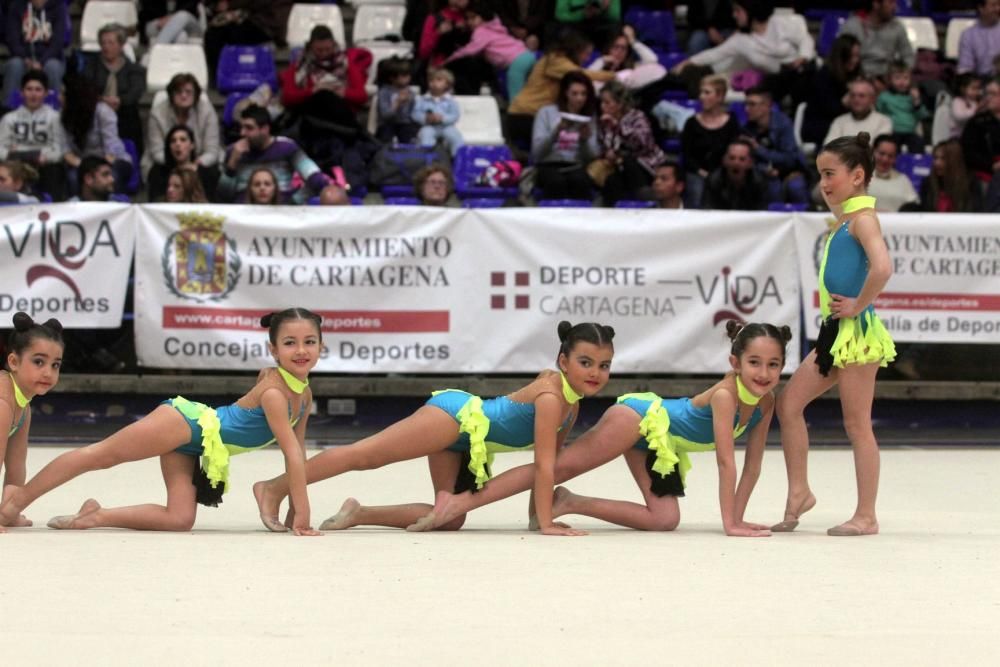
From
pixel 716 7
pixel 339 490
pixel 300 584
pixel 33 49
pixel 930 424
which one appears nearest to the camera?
pixel 300 584

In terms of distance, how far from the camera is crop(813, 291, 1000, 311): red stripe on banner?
831 cm

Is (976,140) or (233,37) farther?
(233,37)

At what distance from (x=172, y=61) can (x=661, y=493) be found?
7210mm

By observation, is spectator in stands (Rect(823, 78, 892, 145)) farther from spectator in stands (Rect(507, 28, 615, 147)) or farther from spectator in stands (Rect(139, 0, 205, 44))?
spectator in stands (Rect(139, 0, 205, 44))

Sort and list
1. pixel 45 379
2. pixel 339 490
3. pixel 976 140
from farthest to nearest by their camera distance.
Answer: pixel 976 140 → pixel 339 490 → pixel 45 379

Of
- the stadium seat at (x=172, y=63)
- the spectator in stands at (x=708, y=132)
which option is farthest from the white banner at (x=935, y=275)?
the stadium seat at (x=172, y=63)

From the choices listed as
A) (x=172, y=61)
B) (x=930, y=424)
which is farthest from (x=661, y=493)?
(x=172, y=61)

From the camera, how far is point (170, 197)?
351 inches

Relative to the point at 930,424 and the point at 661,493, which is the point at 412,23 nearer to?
the point at 930,424

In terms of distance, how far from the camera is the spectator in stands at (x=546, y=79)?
1059 centimetres

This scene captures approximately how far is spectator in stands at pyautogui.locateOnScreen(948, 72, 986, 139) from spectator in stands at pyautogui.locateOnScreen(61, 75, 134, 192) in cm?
580

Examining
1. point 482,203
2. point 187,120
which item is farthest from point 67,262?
point 482,203

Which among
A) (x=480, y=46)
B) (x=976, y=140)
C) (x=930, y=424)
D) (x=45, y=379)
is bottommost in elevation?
(x=930, y=424)

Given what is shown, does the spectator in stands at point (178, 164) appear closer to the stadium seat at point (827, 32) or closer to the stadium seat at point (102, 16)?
the stadium seat at point (102, 16)
